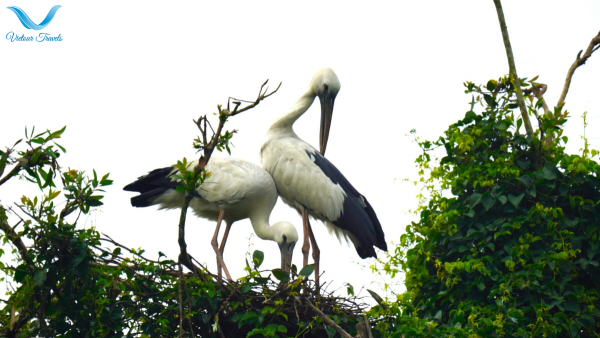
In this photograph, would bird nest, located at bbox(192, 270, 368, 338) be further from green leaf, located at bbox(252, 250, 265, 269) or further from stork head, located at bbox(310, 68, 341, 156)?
stork head, located at bbox(310, 68, 341, 156)

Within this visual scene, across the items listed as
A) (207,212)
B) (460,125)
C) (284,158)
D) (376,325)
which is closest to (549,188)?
(460,125)

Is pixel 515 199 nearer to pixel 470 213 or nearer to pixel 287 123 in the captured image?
pixel 470 213

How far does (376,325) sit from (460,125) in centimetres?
191

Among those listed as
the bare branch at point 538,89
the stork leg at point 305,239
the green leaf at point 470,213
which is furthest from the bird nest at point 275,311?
the bare branch at point 538,89

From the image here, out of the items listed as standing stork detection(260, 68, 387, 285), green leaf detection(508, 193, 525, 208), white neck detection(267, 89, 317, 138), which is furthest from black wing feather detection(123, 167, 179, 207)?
green leaf detection(508, 193, 525, 208)

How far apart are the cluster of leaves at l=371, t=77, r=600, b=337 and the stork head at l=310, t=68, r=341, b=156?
1.88 m

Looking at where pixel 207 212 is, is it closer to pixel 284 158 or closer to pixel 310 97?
pixel 284 158

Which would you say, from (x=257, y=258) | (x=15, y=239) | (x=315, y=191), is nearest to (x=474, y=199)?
(x=257, y=258)

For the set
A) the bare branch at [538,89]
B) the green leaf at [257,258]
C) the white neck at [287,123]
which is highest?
the white neck at [287,123]

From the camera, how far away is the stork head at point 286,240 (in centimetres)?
674

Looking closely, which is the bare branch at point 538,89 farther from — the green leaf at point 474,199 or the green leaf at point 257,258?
the green leaf at point 257,258

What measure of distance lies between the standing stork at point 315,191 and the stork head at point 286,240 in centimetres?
44

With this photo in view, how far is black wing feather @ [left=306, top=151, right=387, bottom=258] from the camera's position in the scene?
23.1 ft

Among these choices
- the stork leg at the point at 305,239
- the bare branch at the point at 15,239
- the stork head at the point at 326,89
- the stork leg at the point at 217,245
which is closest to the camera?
the bare branch at the point at 15,239
